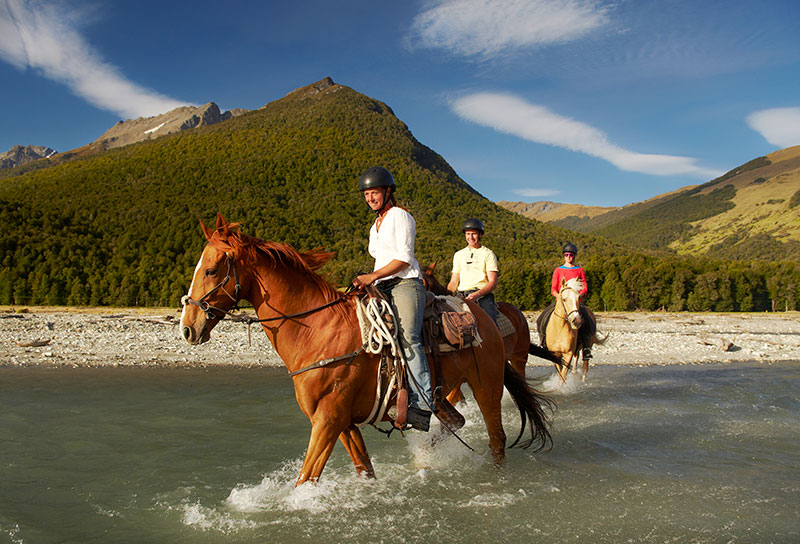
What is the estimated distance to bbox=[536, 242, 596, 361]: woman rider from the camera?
10680 millimetres

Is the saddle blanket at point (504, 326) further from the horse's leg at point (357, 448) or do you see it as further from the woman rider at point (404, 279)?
the horse's leg at point (357, 448)

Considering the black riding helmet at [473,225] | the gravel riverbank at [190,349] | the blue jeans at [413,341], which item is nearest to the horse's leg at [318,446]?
the blue jeans at [413,341]

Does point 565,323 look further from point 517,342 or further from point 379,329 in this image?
point 379,329

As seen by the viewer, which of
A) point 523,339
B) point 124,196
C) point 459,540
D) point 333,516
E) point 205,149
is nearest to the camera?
point 459,540

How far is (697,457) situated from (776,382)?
7.84 m

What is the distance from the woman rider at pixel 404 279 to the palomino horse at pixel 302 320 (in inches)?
14.0

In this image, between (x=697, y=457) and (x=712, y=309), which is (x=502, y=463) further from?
(x=712, y=309)

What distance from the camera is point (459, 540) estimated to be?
434 cm

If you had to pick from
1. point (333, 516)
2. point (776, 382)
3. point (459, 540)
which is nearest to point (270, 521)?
point (333, 516)

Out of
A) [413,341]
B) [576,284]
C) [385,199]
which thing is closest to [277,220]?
[576,284]

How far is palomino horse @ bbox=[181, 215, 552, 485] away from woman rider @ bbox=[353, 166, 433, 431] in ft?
1.17

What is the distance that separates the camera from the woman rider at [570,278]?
10.7 meters

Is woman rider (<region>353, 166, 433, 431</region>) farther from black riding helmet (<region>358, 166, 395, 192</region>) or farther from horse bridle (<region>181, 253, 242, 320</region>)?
horse bridle (<region>181, 253, 242, 320</region>)

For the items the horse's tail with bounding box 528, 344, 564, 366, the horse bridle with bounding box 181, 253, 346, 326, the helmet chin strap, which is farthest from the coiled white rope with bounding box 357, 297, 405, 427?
the horse's tail with bounding box 528, 344, 564, 366
